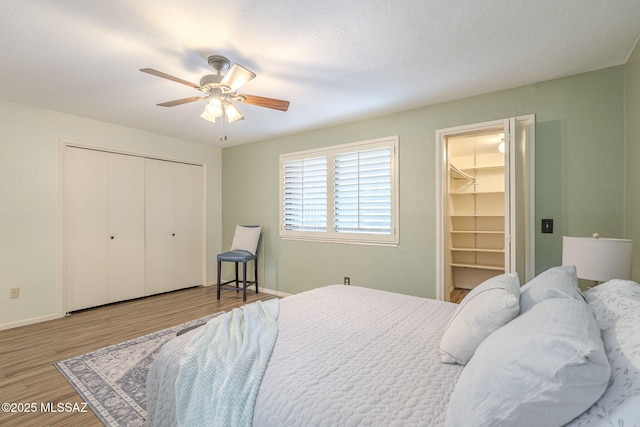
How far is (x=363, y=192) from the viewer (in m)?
3.73

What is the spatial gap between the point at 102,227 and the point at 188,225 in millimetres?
1177

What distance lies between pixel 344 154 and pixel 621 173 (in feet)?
8.43

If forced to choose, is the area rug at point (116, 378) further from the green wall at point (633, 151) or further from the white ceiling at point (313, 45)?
the green wall at point (633, 151)

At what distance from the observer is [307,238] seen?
425 centimetres

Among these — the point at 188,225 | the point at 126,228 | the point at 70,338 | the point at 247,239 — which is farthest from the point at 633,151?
the point at 126,228

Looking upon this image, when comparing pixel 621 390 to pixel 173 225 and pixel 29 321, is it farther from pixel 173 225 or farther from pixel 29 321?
pixel 173 225

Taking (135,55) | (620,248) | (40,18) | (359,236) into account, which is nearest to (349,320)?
(620,248)

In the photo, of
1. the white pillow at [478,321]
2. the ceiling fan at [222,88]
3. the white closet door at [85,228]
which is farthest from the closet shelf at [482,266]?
the white closet door at [85,228]

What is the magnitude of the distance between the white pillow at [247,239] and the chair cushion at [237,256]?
0.30 ft

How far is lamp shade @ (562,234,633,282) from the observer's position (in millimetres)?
1835

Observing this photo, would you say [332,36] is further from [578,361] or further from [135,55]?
[578,361]

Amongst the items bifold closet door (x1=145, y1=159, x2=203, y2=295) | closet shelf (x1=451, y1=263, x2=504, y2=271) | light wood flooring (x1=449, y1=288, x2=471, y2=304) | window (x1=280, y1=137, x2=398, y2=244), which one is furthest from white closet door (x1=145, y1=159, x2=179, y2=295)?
closet shelf (x1=451, y1=263, x2=504, y2=271)

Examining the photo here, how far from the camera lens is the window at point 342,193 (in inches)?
141

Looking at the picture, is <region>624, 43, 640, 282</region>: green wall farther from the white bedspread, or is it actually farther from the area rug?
the area rug
